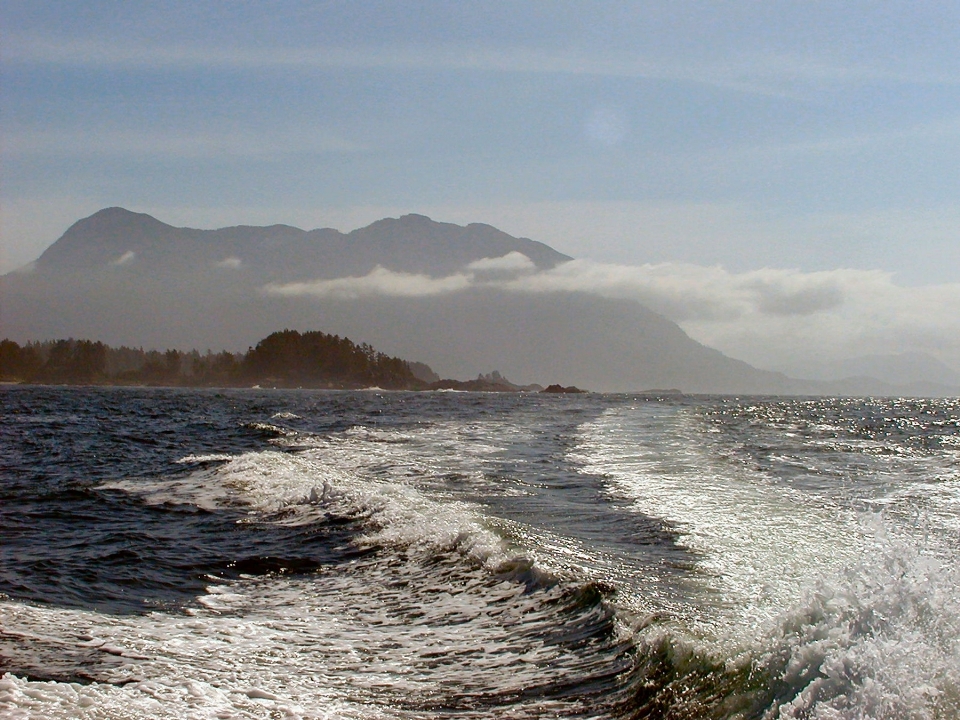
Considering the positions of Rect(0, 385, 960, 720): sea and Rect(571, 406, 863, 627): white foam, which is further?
Rect(571, 406, 863, 627): white foam

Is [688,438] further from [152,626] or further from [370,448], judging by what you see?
[152,626]

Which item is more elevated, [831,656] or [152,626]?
[831,656]

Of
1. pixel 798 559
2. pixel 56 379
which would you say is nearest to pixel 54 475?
pixel 798 559

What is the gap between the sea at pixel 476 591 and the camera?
248 inches

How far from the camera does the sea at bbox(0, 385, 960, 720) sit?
629 cm

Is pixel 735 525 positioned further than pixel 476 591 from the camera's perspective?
Yes

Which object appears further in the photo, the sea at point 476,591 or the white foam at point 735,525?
the white foam at point 735,525

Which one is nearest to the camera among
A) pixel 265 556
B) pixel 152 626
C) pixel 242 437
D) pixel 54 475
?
pixel 152 626

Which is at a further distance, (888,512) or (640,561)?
(888,512)

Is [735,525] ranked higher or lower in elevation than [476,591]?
higher

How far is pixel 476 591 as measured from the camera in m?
10.0

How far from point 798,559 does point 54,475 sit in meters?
17.8

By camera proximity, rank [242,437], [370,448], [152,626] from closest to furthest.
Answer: [152,626]
[370,448]
[242,437]

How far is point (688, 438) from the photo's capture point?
3303cm
